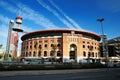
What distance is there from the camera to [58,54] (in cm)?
7419

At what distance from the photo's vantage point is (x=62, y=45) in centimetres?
7288

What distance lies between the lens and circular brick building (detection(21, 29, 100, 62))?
72188 mm

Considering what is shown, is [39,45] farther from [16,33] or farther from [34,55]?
[16,33]

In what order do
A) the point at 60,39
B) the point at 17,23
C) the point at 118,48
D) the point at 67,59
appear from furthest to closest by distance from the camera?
the point at 17,23
the point at 118,48
the point at 60,39
the point at 67,59

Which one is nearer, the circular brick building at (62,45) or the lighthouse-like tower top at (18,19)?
the circular brick building at (62,45)

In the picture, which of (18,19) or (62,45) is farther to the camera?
(18,19)

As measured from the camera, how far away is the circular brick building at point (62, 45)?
72188 millimetres

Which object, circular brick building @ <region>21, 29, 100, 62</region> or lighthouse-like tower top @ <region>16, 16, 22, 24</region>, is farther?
lighthouse-like tower top @ <region>16, 16, 22, 24</region>

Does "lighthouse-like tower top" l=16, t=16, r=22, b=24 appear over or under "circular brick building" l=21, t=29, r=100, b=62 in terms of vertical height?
over

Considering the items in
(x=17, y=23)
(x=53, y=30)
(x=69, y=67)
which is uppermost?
(x=17, y=23)

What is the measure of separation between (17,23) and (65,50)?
2263 inches

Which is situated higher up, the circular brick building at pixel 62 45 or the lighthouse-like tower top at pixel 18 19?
the lighthouse-like tower top at pixel 18 19

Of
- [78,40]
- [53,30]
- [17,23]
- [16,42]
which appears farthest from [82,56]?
[17,23]

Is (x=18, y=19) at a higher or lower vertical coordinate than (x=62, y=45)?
higher
